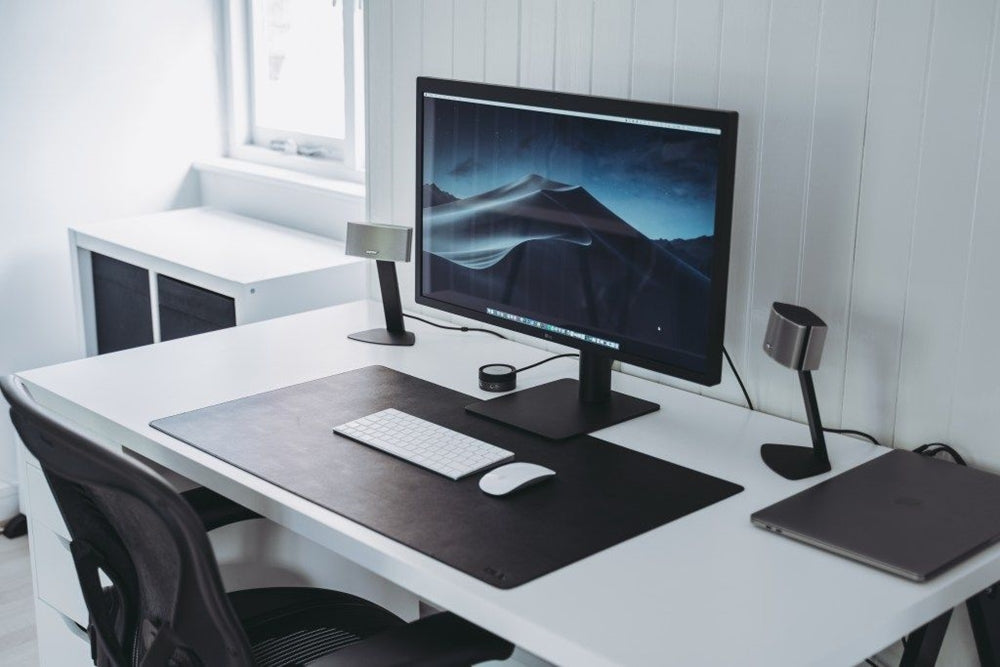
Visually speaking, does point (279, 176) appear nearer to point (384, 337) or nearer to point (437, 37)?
point (437, 37)

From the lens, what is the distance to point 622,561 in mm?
1392

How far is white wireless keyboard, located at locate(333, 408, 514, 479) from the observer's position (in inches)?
64.8

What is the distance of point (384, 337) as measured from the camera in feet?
7.34

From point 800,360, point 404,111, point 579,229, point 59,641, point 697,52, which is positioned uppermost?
point 697,52

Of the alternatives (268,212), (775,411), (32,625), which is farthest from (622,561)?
(268,212)

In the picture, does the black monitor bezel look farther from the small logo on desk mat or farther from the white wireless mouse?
the small logo on desk mat

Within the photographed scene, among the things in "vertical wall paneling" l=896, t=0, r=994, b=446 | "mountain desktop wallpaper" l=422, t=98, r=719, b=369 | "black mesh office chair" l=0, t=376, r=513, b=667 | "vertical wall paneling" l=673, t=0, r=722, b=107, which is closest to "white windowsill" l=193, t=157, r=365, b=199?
"mountain desktop wallpaper" l=422, t=98, r=719, b=369

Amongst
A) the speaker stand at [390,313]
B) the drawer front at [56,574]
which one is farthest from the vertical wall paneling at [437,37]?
the drawer front at [56,574]

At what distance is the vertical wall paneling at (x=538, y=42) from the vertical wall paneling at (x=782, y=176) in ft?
1.53

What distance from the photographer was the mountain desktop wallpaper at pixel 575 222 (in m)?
1.65

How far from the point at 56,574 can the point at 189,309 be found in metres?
0.77

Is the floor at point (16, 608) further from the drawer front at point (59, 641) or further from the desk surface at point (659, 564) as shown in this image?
the desk surface at point (659, 564)

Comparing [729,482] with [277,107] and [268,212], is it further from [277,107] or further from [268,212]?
[277,107]

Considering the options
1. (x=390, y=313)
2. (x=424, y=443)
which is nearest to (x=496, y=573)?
(x=424, y=443)
